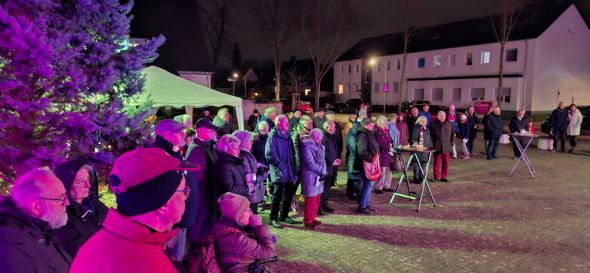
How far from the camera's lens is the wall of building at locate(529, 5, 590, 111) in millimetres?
37438

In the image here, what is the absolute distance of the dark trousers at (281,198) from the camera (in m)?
7.22

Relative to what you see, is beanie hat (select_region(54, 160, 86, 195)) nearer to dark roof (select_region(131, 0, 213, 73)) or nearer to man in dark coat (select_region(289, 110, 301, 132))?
man in dark coat (select_region(289, 110, 301, 132))

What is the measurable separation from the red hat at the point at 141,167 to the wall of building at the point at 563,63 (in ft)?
135

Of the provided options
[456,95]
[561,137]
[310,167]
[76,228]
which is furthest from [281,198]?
[456,95]

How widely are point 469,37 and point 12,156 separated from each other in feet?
153

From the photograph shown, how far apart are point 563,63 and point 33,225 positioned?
151ft

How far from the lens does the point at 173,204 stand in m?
1.80

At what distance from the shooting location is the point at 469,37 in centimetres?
4462

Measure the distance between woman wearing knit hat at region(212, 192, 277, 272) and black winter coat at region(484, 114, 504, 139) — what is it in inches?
518

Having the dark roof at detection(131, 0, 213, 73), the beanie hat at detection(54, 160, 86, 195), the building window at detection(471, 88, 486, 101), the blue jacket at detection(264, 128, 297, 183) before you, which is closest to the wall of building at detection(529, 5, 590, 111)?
the building window at detection(471, 88, 486, 101)

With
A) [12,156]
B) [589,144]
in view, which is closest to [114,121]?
[12,156]

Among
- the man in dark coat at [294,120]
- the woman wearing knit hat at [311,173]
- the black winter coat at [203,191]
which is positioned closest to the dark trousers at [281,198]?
Result: the woman wearing knit hat at [311,173]

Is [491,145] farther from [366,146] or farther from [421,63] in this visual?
[421,63]

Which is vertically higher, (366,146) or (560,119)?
(560,119)
